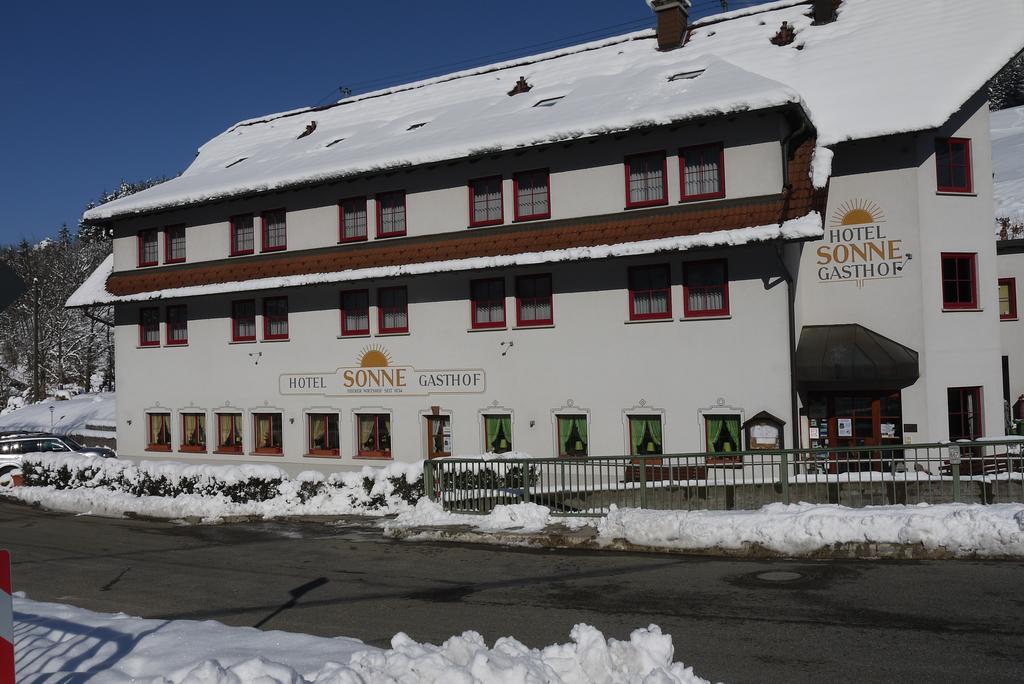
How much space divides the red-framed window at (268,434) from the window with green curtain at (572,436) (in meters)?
9.71

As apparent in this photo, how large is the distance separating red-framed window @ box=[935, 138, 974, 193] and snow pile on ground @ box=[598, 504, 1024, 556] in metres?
12.0

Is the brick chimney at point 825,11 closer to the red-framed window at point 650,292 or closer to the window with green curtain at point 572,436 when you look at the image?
the red-framed window at point 650,292

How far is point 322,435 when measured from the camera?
2781cm

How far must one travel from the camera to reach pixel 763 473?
16.6 meters

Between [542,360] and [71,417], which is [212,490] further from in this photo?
[71,417]

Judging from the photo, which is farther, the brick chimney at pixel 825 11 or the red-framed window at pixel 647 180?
the brick chimney at pixel 825 11

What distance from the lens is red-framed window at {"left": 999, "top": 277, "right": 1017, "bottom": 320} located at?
28.4 metres

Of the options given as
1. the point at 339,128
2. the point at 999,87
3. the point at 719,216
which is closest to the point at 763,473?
the point at 719,216

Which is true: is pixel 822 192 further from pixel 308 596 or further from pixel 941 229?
pixel 308 596

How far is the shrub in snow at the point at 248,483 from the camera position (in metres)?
20.5

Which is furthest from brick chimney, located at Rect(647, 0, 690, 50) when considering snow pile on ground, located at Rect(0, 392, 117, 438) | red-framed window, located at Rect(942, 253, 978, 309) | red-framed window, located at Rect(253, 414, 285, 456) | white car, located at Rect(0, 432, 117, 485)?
snow pile on ground, located at Rect(0, 392, 117, 438)

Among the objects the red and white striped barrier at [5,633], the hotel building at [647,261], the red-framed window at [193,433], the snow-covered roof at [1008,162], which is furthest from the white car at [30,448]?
the snow-covered roof at [1008,162]

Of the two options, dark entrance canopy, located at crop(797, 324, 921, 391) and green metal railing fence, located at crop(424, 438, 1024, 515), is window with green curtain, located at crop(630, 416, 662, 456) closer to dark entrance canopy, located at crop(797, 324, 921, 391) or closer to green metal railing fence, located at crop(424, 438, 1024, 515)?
green metal railing fence, located at crop(424, 438, 1024, 515)

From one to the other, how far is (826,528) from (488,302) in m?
12.9
